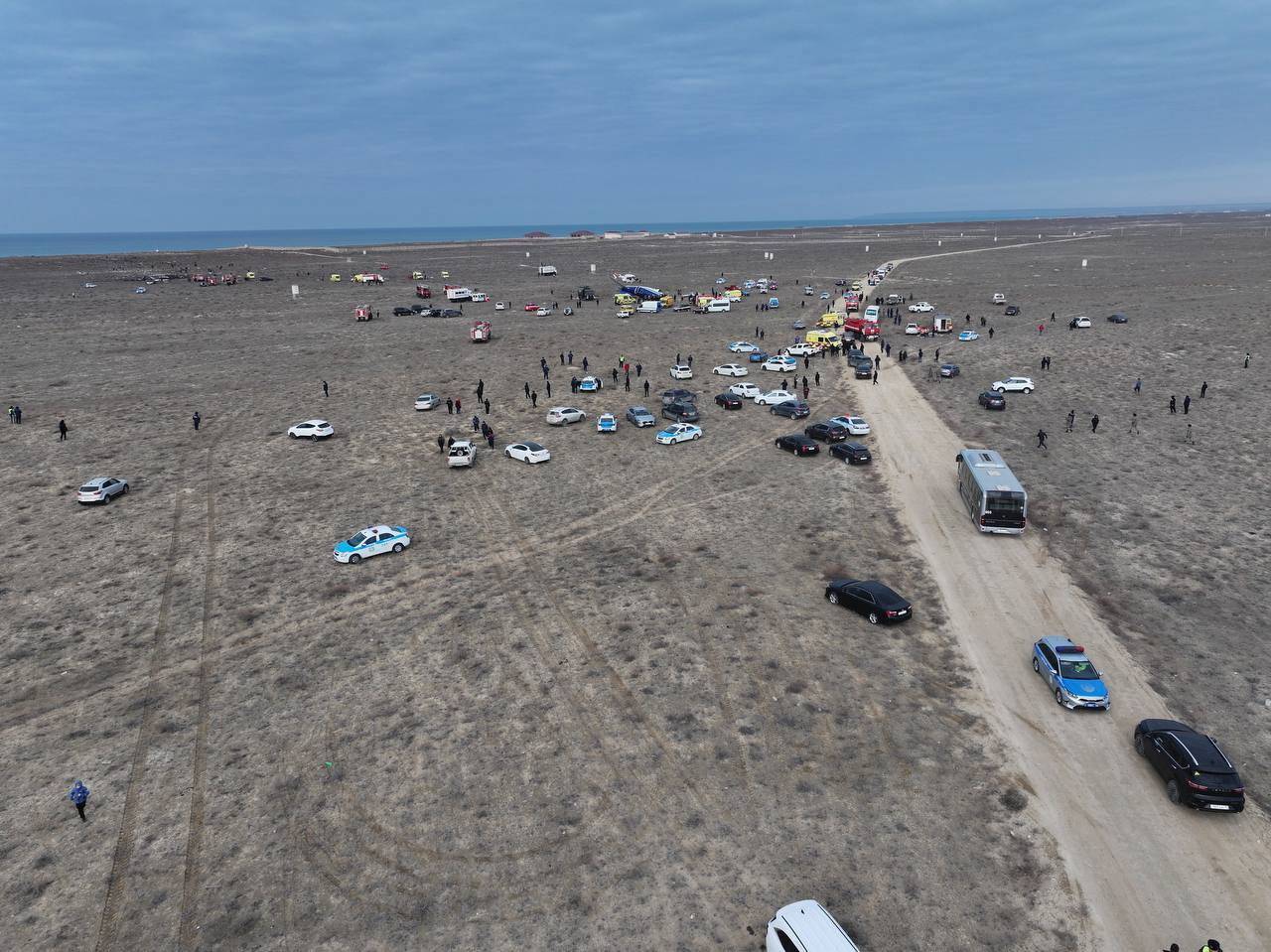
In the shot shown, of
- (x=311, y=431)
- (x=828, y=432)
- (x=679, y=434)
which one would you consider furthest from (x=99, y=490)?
(x=828, y=432)

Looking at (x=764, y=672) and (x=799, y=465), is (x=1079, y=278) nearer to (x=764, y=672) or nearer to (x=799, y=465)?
(x=799, y=465)

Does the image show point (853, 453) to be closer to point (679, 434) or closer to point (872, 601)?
point (679, 434)

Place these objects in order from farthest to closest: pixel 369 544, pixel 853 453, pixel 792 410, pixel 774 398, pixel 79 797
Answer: pixel 774 398, pixel 792 410, pixel 853 453, pixel 369 544, pixel 79 797

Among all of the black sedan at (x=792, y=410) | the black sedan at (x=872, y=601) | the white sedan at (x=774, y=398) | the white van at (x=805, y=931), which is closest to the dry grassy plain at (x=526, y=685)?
the black sedan at (x=872, y=601)

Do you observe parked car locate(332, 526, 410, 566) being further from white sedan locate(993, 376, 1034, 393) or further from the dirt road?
white sedan locate(993, 376, 1034, 393)

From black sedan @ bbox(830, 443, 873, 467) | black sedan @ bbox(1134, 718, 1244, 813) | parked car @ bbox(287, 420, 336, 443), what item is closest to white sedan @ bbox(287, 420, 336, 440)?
parked car @ bbox(287, 420, 336, 443)
